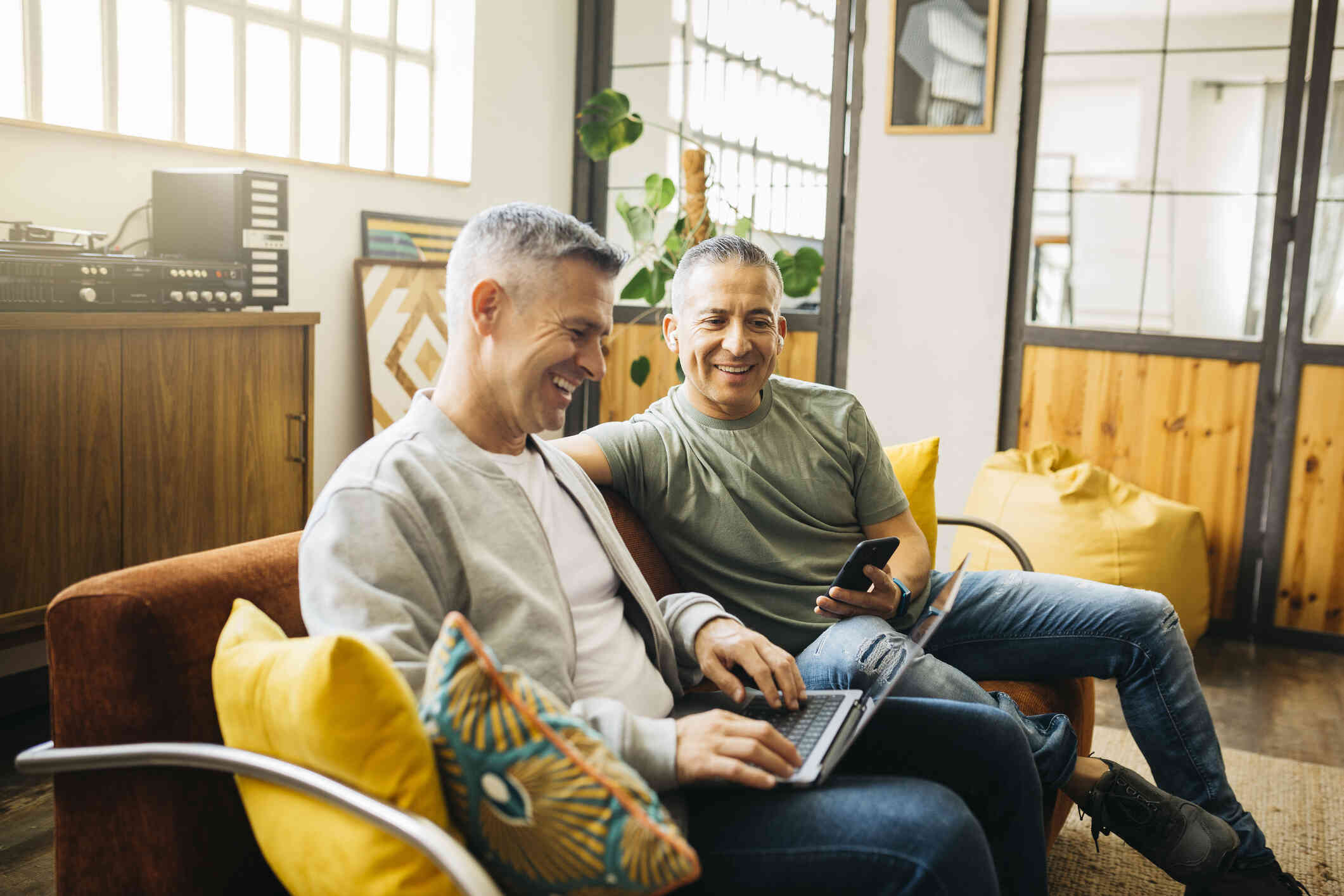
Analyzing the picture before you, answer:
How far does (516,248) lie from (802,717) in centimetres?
72

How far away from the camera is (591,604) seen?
4.87 feet

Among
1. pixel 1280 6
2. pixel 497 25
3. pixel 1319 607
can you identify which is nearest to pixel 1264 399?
pixel 1319 607

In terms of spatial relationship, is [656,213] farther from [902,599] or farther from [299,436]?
[902,599]

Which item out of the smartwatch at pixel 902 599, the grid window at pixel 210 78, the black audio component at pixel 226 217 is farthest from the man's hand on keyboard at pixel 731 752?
the grid window at pixel 210 78

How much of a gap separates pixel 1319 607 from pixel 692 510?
2.89 m

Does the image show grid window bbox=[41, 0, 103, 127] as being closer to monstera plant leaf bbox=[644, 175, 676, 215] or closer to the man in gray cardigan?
monstera plant leaf bbox=[644, 175, 676, 215]

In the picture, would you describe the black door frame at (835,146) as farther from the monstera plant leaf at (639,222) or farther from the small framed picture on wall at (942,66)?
the monstera plant leaf at (639,222)

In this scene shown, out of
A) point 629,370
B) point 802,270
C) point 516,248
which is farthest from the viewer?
A: point 629,370

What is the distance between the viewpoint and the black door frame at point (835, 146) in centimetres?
429

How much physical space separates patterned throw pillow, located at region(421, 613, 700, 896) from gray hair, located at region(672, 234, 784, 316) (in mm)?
1217

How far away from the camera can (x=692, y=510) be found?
78.1 inches

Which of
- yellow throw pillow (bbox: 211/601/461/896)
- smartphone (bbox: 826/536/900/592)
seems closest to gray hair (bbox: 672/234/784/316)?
smartphone (bbox: 826/536/900/592)

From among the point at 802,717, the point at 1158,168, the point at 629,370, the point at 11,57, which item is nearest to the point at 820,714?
the point at 802,717

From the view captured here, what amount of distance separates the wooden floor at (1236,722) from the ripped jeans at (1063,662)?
1.08 m
